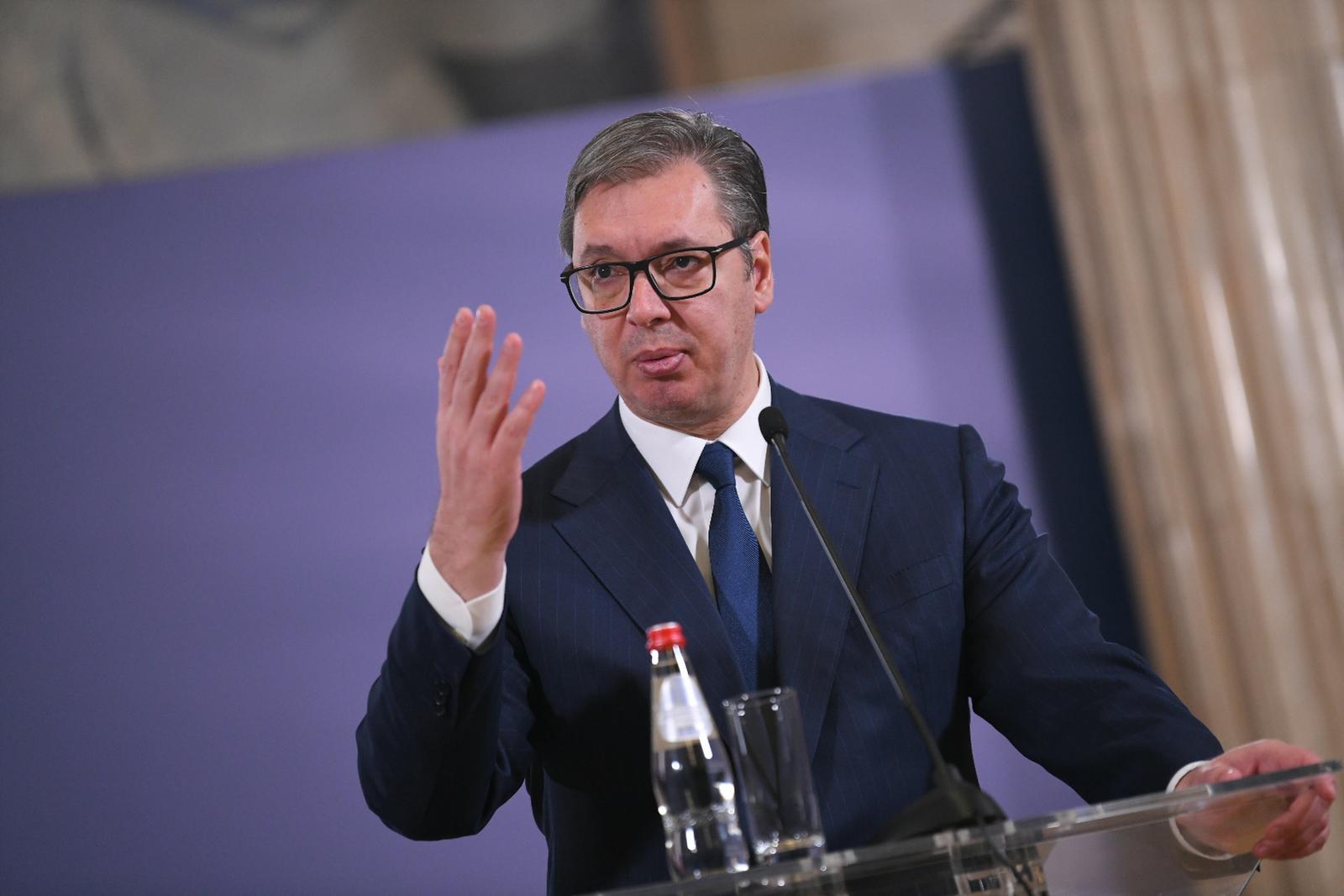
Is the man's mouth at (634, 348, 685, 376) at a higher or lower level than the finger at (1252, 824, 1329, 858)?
higher

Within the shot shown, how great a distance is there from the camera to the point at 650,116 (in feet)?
6.16

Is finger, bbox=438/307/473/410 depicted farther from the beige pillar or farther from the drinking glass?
the beige pillar

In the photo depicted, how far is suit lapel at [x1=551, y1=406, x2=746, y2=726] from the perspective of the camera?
5.58 ft

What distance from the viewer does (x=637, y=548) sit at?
1785 mm

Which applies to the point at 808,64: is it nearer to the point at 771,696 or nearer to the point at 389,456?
the point at 389,456

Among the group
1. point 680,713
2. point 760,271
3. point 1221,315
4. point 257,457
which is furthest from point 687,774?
point 1221,315

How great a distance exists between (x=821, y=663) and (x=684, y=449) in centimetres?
34

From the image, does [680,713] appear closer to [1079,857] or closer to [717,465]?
[1079,857]

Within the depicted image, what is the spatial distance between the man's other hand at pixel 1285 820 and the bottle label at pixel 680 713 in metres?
0.46

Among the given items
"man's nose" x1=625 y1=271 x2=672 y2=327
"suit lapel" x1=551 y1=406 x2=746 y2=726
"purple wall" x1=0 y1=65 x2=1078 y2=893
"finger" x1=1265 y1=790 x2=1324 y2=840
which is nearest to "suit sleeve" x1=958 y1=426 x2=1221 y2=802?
"finger" x1=1265 y1=790 x2=1324 y2=840

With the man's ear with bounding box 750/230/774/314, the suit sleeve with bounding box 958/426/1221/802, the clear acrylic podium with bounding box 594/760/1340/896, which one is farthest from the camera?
the man's ear with bounding box 750/230/774/314

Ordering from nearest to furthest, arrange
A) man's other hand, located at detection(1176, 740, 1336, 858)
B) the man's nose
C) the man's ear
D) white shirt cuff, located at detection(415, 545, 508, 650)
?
1. man's other hand, located at detection(1176, 740, 1336, 858)
2. white shirt cuff, located at detection(415, 545, 508, 650)
3. the man's nose
4. the man's ear

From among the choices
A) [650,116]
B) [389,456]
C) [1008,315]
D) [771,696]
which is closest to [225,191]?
[389,456]

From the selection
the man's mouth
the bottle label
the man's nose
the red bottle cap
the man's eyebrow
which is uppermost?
the man's eyebrow
